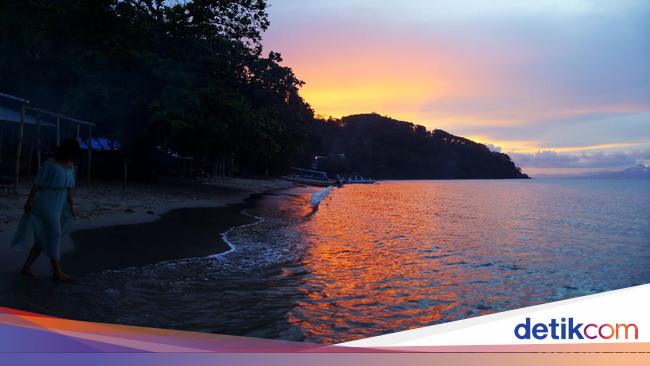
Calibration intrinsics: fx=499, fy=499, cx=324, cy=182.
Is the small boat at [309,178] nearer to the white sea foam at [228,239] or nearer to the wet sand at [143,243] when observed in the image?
the white sea foam at [228,239]

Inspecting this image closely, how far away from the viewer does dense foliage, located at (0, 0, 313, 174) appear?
53.8 feet

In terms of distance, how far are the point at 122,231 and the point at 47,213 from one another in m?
4.47

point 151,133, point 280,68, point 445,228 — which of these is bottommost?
point 445,228

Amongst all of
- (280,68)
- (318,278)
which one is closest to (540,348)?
(318,278)

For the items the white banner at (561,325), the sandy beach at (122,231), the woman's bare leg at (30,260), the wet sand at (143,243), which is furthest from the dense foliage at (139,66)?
the white banner at (561,325)

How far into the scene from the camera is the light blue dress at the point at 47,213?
183 inches

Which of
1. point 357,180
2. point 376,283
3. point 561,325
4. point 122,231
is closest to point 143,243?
point 122,231

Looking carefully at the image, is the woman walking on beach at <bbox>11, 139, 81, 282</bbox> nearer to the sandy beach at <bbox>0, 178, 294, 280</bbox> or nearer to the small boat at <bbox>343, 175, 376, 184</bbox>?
the sandy beach at <bbox>0, 178, 294, 280</bbox>

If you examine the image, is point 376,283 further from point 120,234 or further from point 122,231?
point 122,231

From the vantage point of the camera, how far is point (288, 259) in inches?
311

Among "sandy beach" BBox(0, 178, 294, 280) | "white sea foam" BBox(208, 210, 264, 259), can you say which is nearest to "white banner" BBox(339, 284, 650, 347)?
"sandy beach" BBox(0, 178, 294, 280)

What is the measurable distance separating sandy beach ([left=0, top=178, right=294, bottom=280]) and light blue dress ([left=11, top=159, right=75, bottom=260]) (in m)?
0.45

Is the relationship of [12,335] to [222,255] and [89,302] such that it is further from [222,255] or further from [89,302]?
[222,255]

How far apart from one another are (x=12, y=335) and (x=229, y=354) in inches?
43.9
